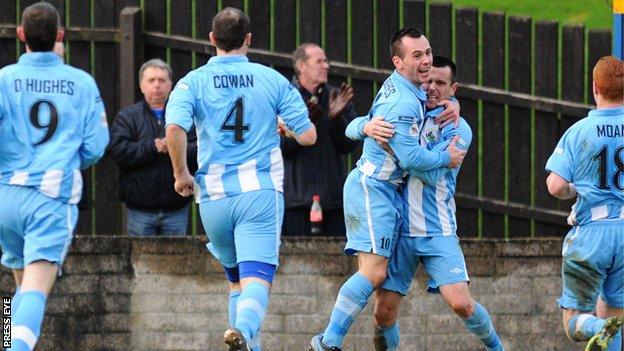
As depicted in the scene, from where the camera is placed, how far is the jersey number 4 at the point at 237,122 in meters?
10.9

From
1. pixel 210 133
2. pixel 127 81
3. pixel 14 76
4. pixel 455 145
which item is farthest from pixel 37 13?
pixel 127 81

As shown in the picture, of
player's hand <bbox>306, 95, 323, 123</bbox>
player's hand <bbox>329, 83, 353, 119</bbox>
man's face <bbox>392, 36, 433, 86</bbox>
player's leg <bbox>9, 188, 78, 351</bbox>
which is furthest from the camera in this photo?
player's hand <bbox>329, 83, 353, 119</bbox>

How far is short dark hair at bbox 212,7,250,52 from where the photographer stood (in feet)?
35.8

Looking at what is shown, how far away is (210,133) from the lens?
1092cm

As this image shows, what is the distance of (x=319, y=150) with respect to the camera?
13.4 m

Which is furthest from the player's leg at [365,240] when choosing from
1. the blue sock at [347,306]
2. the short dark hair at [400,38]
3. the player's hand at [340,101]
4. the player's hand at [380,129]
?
the player's hand at [340,101]

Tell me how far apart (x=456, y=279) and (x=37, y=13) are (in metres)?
3.13

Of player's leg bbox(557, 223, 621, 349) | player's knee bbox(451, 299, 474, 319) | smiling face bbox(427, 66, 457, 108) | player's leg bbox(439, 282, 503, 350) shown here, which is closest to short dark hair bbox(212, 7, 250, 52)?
smiling face bbox(427, 66, 457, 108)

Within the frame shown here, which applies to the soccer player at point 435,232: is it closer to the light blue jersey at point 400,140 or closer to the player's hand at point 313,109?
the light blue jersey at point 400,140

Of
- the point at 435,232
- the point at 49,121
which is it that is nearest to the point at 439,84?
the point at 435,232

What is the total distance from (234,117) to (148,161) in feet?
8.95

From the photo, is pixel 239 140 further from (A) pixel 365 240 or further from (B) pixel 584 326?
(B) pixel 584 326

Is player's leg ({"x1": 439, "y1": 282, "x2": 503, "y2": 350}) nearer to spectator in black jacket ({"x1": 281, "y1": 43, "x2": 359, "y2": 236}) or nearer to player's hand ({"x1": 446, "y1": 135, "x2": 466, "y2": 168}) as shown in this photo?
player's hand ({"x1": 446, "y1": 135, "x2": 466, "y2": 168})

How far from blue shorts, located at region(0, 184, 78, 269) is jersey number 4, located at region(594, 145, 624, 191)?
3.31 m
